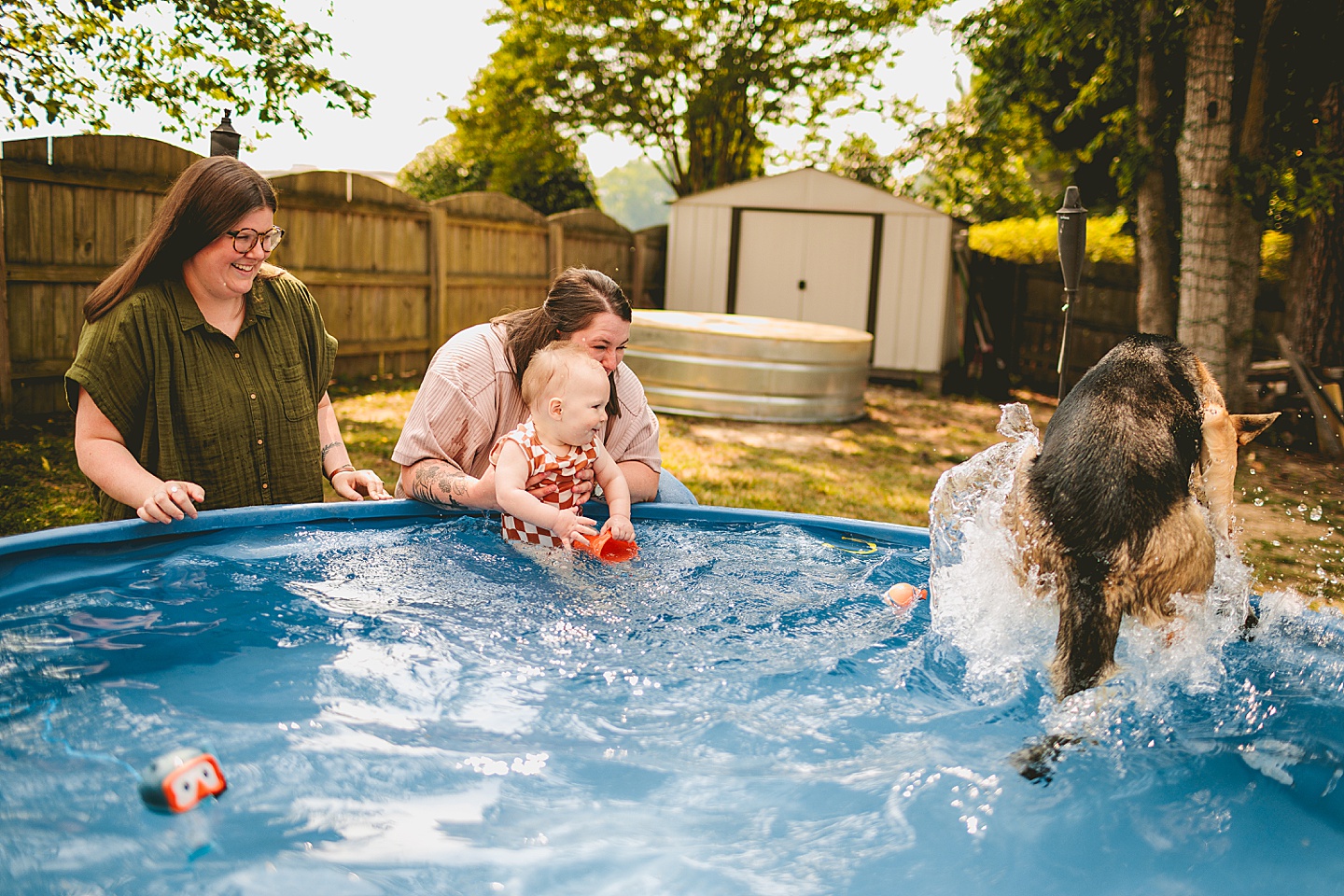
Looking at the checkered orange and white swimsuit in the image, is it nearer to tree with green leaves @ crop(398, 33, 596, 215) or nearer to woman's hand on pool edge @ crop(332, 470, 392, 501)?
woman's hand on pool edge @ crop(332, 470, 392, 501)

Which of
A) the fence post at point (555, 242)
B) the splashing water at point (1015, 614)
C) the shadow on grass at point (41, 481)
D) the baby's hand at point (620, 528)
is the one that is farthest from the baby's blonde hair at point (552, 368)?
the fence post at point (555, 242)

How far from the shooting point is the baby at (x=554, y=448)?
3.43 m

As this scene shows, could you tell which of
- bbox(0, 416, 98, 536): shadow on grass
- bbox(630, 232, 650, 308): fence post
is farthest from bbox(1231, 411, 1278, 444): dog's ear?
bbox(630, 232, 650, 308): fence post

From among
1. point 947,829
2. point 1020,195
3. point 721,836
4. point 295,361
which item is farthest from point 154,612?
point 1020,195

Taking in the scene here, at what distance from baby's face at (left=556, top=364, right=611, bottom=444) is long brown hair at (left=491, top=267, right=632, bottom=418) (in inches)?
9.1

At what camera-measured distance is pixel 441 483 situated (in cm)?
377

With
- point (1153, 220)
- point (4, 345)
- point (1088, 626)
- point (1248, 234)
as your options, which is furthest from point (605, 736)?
point (1153, 220)

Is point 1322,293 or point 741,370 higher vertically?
point 1322,293

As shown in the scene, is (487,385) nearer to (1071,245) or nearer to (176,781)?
(176,781)

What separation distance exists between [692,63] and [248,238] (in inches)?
693

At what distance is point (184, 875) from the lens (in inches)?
71.2

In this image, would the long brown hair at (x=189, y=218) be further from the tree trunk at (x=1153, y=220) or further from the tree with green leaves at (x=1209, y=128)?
the tree trunk at (x=1153, y=220)

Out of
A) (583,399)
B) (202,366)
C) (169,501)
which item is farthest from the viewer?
(583,399)

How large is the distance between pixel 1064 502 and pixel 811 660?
87 centimetres
